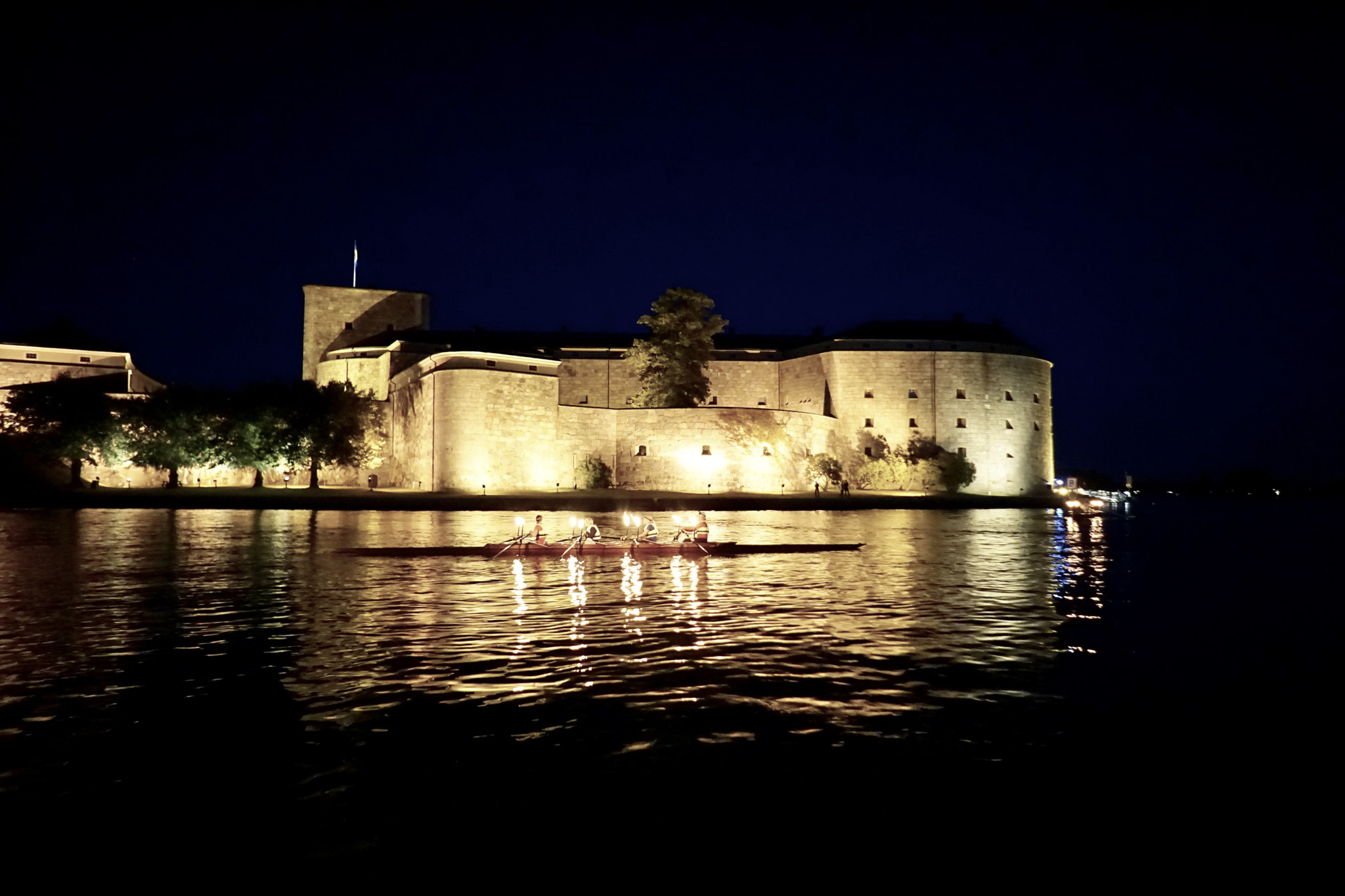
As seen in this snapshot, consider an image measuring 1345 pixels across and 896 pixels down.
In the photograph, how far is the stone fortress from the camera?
42438 millimetres

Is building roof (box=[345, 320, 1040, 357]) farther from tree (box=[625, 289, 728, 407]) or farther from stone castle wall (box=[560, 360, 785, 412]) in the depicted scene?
tree (box=[625, 289, 728, 407])

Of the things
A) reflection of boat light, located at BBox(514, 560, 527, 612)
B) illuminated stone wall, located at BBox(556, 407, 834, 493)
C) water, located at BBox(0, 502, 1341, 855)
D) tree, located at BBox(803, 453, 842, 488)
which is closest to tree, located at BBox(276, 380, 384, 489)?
illuminated stone wall, located at BBox(556, 407, 834, 493)

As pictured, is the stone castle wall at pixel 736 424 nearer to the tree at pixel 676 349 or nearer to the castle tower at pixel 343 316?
the tree at pixel 676 349

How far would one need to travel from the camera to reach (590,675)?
771 cm

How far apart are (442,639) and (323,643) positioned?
120cm

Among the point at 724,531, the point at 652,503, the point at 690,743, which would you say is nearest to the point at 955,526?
the point at 724,531

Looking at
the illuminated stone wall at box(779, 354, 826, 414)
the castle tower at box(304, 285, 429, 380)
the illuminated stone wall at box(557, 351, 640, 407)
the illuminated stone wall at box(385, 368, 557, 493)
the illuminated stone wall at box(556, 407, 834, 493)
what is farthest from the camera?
the illuminated stone wall at box(557, 351, 640, 407)

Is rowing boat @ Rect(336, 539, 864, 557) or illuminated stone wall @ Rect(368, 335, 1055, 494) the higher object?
illuminated stone wall @ Rect(368, 335, 1055, 494)

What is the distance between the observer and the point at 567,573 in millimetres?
15086

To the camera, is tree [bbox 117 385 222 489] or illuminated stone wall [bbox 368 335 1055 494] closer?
illuminated stone wall [bbox 368 335 1055 494]

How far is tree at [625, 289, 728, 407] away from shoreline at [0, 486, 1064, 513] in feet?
28.7

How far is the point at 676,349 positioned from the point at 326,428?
19588 millimetres

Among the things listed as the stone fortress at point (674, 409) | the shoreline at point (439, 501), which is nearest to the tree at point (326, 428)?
the stone fortress at point (674, 409)

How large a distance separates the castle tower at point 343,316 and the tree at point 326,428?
32.8 feet
